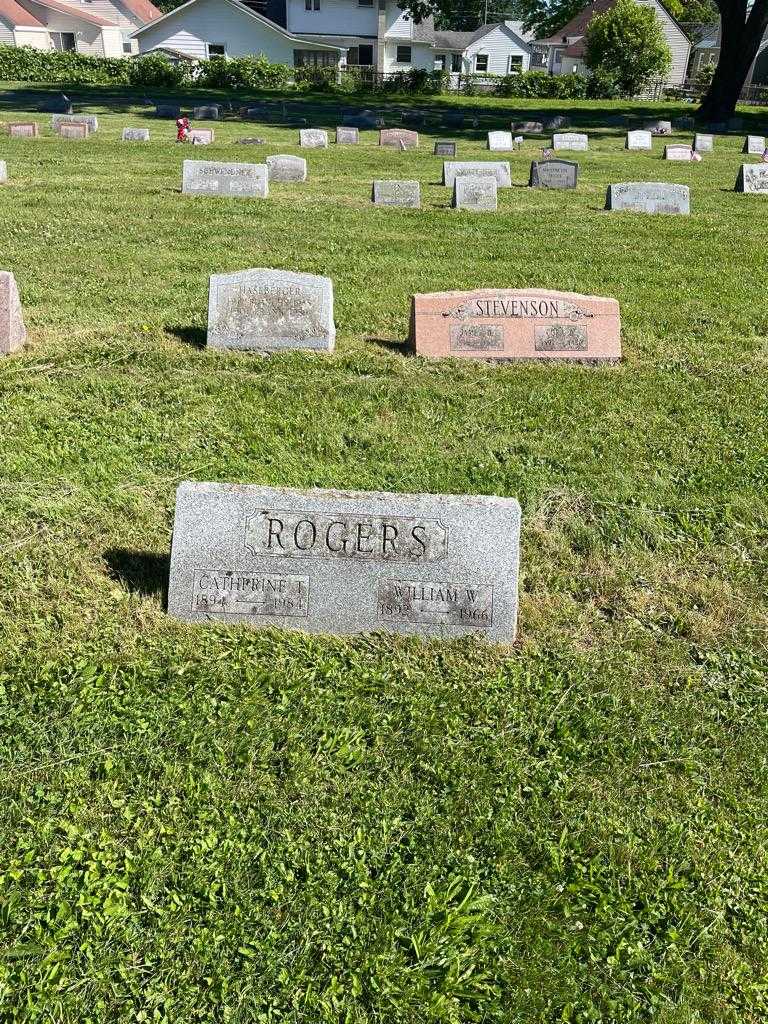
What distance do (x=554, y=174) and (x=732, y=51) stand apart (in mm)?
21870

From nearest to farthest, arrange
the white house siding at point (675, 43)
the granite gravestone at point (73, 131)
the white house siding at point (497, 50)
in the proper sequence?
the granite gravestone at point (73, 131) < the white house siding at point (675, 43) < the white house siding at point (497, 50)

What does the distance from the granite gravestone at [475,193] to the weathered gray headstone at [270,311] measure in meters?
8.82

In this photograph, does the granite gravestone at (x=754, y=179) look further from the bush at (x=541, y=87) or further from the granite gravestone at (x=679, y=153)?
the bush at (x=541, y=87)

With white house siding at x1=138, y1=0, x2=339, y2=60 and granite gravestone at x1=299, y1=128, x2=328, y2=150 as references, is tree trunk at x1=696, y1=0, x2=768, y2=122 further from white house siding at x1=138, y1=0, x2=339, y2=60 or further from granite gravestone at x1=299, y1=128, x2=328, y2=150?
white house siding at x1=138, y1=0, x2=339, y2=60

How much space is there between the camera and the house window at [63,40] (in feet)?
198

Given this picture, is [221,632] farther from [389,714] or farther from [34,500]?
[34,500]

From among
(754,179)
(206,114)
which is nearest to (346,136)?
(206,114)

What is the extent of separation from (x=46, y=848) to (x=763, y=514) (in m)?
4.70

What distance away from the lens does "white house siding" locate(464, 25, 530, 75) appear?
64.9 m

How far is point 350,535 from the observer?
13.4ft

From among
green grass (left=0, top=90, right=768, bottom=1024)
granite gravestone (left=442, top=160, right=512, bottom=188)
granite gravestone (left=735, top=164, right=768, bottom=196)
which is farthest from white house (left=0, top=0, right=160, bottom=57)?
green grass (left=0, top=90, right=768, bottom=1024)

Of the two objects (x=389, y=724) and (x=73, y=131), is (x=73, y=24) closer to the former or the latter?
(x=73, y=131)

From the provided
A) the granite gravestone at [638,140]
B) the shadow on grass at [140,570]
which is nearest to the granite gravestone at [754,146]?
the granite gravestone at [638,140]

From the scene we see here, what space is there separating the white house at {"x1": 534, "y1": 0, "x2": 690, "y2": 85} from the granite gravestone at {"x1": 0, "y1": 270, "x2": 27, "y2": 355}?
61606 mm
